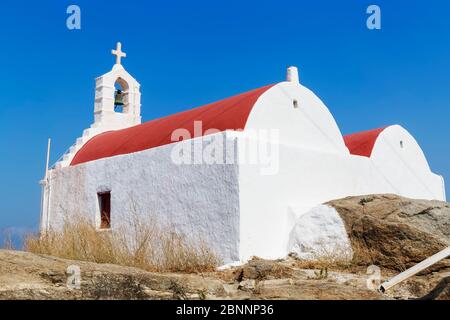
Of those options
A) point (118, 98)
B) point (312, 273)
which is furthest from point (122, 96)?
point (312, 273)

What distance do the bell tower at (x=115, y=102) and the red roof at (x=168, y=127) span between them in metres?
Answer: 0.85

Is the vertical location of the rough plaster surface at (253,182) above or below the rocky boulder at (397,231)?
above

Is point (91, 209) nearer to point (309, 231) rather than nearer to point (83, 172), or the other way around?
point (83, 172)

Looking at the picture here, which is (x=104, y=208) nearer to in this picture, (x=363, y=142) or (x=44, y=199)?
(x=44, y=199)

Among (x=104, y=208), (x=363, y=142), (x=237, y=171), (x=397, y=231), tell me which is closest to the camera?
(x=397, y=231)

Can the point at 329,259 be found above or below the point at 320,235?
below

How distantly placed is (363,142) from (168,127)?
5157 mm

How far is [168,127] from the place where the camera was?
11.6 meters

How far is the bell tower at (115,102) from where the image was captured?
50.7ft

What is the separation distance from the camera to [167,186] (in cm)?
1041

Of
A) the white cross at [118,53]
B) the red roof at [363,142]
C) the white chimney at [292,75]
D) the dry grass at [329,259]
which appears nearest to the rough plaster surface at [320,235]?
the dry grass at [329,259]

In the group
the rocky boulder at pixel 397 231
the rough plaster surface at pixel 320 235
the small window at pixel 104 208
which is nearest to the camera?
the rocky boulder at pixel 397 231

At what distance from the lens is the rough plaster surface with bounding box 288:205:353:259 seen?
8.95 metres

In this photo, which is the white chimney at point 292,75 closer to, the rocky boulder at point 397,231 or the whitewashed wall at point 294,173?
the whitewashed wall at point 294,173
